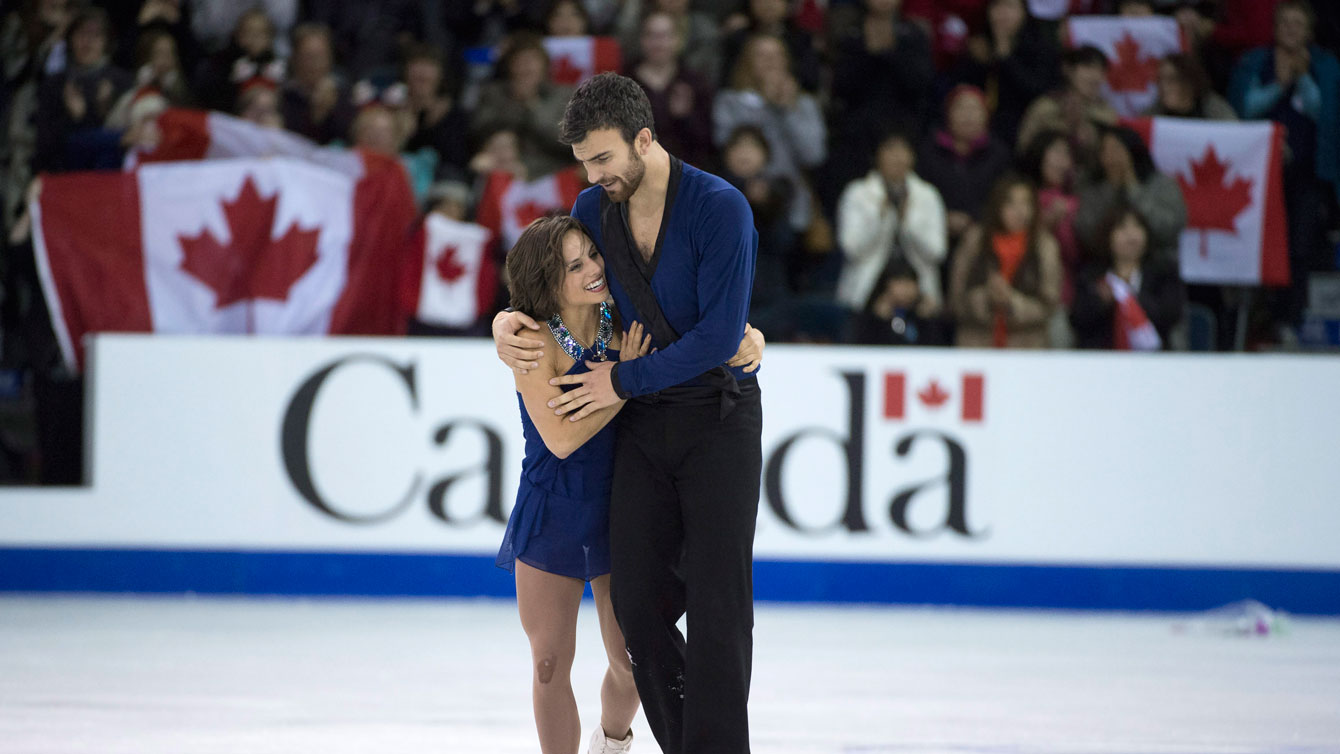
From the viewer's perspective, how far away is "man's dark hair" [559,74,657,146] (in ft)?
10.3

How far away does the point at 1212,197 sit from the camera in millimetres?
7805

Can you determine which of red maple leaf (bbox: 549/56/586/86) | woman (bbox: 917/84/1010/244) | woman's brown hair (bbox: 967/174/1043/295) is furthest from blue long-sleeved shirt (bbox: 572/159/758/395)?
red maple leaf (bbox: 549/56/586/86)

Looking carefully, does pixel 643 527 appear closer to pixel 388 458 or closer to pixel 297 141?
pixel 388 458

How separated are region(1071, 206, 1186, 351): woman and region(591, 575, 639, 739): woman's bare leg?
415 centimetres

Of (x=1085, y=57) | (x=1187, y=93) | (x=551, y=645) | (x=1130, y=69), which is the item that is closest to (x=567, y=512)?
(x=551, y=645)

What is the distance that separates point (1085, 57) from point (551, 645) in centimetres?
574

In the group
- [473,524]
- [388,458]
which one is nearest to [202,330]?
[388,458]

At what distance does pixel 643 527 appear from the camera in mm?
3283

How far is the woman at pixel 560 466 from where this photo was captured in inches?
131

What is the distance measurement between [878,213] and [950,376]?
910 mm

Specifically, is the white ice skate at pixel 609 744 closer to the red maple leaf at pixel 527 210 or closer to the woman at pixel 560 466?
the woman at pixel 560 466

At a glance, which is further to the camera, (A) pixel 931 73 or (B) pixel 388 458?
(A) pixel 931 73

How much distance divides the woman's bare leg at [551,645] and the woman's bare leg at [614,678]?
0.45ft

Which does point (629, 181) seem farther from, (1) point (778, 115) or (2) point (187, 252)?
(1) point (778, 115)
